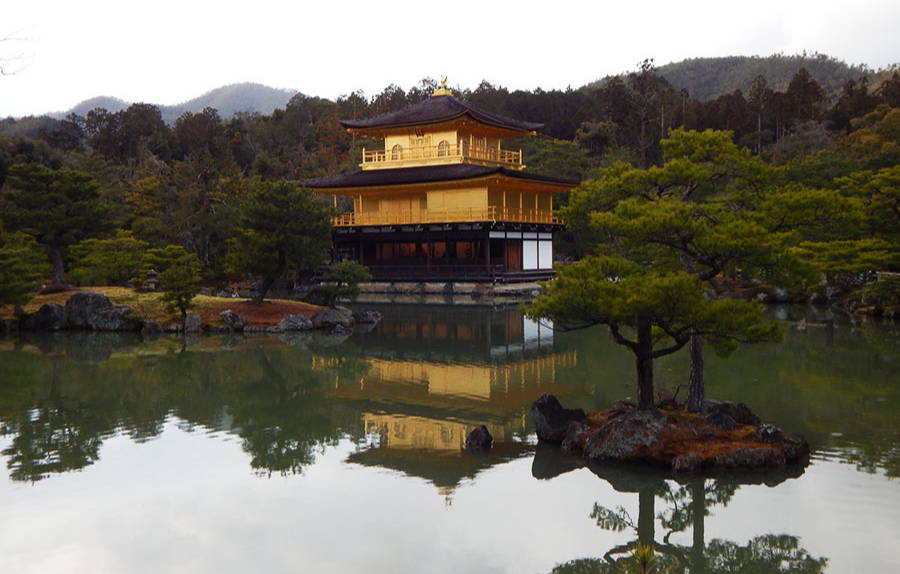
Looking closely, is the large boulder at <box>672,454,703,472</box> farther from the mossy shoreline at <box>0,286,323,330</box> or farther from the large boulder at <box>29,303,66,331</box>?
the large boulder at <box>29,303,66,331</box>

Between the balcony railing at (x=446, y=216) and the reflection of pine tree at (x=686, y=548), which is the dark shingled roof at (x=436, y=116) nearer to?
the balcony railing at (x=446, y=216)

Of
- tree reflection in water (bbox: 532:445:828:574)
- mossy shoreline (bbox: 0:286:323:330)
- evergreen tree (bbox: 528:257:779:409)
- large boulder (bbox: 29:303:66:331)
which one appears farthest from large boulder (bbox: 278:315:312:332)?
tree reflection in water (bbox: 532:445:828:574)

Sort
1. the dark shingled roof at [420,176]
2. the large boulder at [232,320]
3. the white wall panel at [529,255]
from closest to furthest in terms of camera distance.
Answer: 1. the large boulder at [232,320]
2. the dark shingled roof at [420,176]
3. the white wall panel at [529,255]

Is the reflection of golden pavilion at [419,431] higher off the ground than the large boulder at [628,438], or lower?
lower

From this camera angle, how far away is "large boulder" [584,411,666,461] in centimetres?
1033

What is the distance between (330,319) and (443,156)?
2033 centimetres

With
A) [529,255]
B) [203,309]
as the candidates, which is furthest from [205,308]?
[529,255]

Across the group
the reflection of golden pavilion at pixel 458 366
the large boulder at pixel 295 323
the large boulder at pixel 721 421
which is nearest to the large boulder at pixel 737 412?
the large boulder at pixel 721 421

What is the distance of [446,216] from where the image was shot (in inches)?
1608

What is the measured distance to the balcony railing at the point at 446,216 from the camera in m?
40.1

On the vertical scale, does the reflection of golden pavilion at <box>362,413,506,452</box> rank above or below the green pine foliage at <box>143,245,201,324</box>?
below

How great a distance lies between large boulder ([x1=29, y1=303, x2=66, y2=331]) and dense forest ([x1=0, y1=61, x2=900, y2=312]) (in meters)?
4.31

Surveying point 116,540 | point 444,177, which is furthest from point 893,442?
point 444,177

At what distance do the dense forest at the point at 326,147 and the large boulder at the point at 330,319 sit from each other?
323 centimetres
